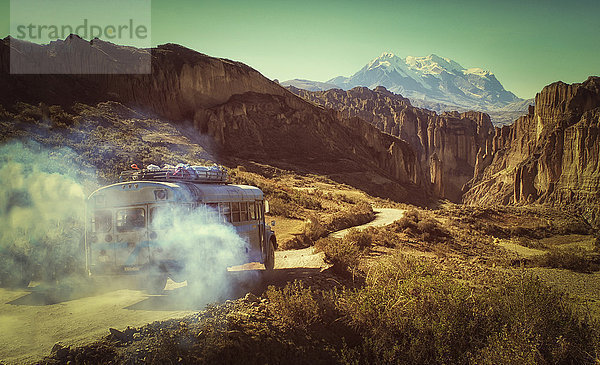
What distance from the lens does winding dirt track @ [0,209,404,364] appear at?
21.6 feet

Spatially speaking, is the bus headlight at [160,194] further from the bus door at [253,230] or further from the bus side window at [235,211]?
the bus door at [253,230]

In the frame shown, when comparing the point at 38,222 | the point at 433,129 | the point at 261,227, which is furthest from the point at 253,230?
the point at 433,129

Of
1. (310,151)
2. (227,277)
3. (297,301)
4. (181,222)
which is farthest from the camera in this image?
(310,151)

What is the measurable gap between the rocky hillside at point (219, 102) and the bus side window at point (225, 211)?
135ft

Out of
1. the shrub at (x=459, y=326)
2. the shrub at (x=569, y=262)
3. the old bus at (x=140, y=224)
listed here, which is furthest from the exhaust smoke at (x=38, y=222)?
the shrub at (x=569, y=262)

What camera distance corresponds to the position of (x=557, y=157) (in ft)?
232

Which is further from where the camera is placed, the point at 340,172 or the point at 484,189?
Result: the point at 484,189

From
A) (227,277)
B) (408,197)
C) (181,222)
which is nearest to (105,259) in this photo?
(181,222)

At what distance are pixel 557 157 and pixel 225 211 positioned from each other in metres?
76.1

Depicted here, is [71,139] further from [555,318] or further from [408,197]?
[408,197]

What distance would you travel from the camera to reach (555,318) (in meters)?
8.49

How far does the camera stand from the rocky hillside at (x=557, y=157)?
64.2m

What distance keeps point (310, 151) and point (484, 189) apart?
58.3m

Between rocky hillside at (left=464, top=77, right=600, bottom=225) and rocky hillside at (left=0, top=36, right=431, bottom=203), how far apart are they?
20135mm
